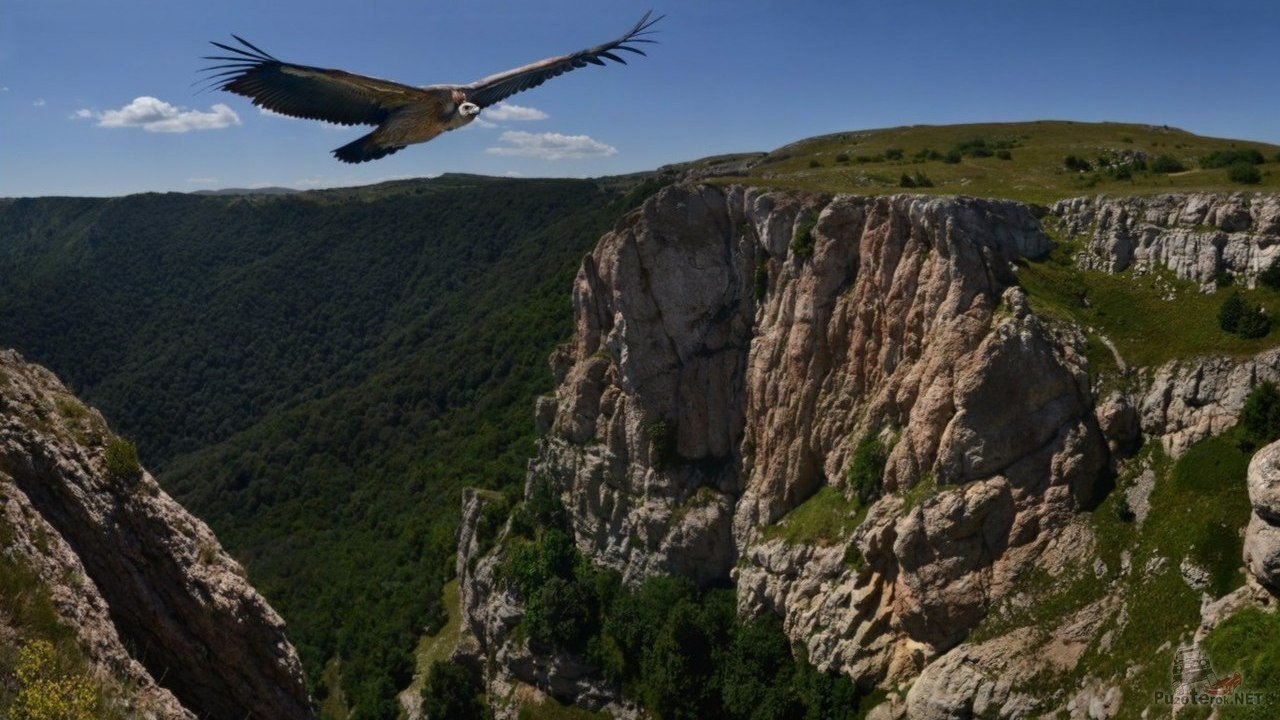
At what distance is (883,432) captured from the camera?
4281 centimetres

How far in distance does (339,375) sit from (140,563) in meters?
136

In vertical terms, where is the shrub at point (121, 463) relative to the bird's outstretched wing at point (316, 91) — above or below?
below

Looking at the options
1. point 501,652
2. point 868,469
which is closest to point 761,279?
point 868,469

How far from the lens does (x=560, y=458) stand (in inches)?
2482

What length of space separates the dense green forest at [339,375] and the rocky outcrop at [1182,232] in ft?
168

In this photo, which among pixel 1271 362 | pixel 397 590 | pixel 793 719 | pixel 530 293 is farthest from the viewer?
pixel 530 293

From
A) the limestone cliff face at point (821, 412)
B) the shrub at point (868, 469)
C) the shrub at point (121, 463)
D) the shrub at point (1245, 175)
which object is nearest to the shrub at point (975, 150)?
the limestone cliff face at point (821, 412)

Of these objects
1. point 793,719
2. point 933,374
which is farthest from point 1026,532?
point 793,719

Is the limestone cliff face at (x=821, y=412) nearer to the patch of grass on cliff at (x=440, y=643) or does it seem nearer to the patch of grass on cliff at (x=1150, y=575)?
the patch of grass on cliff at (x=1150, y=575)

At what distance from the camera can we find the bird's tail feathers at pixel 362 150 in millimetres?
13227

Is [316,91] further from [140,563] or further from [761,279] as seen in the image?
[761,279]

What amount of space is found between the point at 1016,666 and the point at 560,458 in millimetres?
37256

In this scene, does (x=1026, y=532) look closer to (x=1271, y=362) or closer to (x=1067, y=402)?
(x=1067, y=402)

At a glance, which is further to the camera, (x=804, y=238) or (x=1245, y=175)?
(x=804, y=238)
